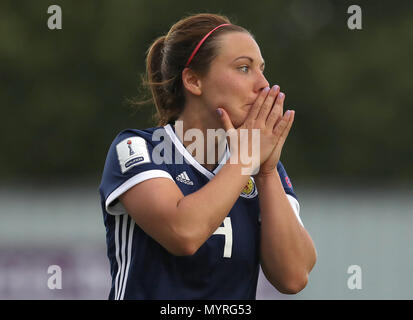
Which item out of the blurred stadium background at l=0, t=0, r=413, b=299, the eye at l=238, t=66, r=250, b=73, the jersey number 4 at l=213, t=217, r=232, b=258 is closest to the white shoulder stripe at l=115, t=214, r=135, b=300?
the jersey number 4 at l=213, t=217, r=232, b=258

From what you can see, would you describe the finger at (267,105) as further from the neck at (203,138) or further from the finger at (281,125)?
the neck at (203,138)

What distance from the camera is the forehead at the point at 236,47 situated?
12.3 ft

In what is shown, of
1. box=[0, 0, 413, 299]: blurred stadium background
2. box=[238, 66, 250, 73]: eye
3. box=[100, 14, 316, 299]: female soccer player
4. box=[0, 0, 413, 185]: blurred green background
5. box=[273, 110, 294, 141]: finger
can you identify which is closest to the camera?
box=[100, 14, 316, 299]: female soccer player

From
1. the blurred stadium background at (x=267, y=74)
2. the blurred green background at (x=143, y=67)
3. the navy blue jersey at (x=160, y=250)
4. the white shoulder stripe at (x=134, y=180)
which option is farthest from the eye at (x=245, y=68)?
the blurred green background at (x=143, y=67)

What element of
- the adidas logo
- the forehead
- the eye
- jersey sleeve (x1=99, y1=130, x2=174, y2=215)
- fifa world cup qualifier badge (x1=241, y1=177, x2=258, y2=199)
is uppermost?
the forehead

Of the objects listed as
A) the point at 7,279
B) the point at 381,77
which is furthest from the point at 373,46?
the point at 7,279

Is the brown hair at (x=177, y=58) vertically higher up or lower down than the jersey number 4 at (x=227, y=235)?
higher up

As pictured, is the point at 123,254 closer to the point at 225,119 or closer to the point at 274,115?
the point at 225,119

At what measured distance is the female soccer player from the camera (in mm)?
3365

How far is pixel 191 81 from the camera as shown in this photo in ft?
12.7

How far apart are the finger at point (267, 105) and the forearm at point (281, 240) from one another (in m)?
0.29

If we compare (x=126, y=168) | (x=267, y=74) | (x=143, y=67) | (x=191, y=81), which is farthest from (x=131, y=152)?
(x=143, y=67)

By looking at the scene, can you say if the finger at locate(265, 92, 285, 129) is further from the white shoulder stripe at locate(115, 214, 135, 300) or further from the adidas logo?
the white shoulder stripe at locate(115, 214, 135, 300)

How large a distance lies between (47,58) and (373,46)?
9.82m
